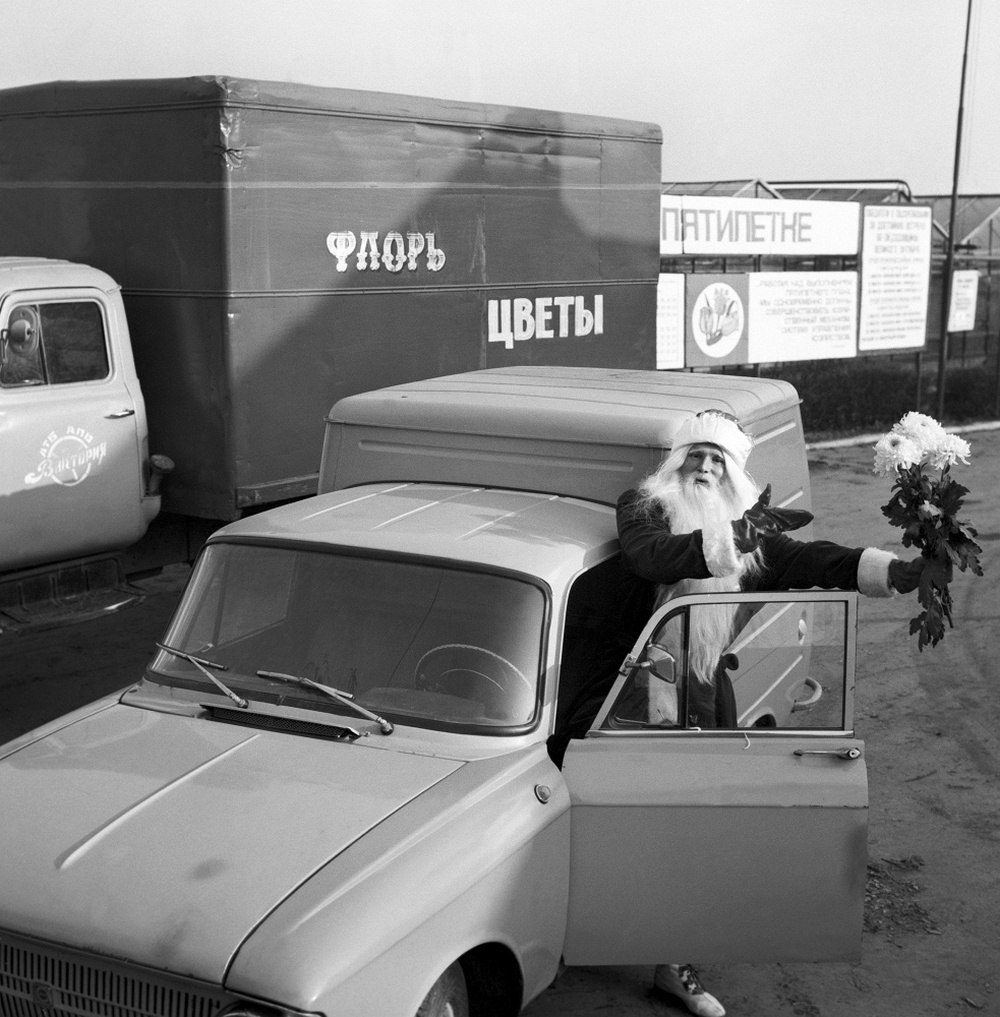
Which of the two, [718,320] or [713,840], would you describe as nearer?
[713,840]

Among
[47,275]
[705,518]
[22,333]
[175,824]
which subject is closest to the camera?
[175,824]

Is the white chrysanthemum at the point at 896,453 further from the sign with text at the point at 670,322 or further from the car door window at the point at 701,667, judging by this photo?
the sign with text at the point at 670,322

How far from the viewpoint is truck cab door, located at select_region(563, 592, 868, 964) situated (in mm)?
3609

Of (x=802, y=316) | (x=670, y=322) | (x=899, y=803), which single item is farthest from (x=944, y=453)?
(x=802, y=316)

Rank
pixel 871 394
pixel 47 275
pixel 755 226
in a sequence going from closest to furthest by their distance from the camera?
→ pixel 47 275, pixel 755 226, pixel 871 394

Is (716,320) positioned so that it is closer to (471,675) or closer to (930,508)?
(930,508)

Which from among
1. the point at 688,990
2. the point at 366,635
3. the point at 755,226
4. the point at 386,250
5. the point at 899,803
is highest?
the point at 755,226

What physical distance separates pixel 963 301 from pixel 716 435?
58.5ft

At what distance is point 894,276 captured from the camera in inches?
741

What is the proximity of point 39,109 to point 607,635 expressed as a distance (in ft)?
15.5

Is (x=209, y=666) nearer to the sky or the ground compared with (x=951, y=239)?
nearer to the ground

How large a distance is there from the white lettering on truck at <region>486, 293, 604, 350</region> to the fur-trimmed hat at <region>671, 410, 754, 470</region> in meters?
3.72

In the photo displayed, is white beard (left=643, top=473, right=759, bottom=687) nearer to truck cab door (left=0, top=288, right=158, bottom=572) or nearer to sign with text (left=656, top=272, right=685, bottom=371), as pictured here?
truck cab door (left=0, top=288, right=158, bottom=572)

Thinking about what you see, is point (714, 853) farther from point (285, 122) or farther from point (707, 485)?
point (285, 122)
